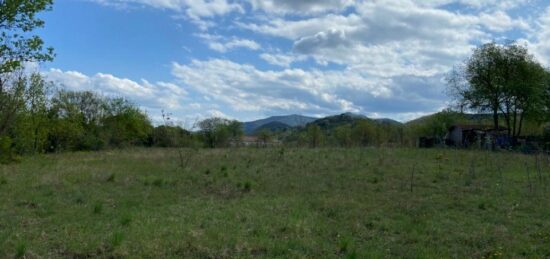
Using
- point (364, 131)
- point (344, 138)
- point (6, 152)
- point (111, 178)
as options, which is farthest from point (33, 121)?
point (364, 131)

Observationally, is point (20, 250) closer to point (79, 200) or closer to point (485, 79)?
point (79, 200)

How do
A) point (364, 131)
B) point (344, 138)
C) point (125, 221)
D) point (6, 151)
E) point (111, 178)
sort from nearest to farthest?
point (125, 221) < point (111, 178) < point (6, 151) < point (344, 138) < point (364, 131)

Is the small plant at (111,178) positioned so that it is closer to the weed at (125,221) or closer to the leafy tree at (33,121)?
the weed at (125,221)

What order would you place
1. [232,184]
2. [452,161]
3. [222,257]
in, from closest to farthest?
1. [222,257]
2. [232,184]
3. [452,161]

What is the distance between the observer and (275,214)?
1056cm

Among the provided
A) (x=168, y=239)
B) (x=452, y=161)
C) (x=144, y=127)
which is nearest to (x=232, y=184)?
(x=168, y=239)

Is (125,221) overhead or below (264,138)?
below

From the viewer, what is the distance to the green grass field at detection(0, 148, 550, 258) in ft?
25.3

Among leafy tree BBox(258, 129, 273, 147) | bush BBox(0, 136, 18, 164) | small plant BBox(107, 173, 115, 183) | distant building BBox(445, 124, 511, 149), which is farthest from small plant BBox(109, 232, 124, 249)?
distant building BBox(445, 124, 511, 149)

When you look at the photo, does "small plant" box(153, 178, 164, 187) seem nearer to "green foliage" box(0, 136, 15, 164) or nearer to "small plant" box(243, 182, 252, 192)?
"small plant" box(243, 182, 252, 192)

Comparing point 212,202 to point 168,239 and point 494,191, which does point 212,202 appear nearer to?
point 168,239

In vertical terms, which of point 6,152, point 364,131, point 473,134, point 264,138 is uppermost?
point 364,131

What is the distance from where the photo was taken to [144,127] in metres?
71.6

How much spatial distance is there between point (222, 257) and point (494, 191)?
1008 cm
